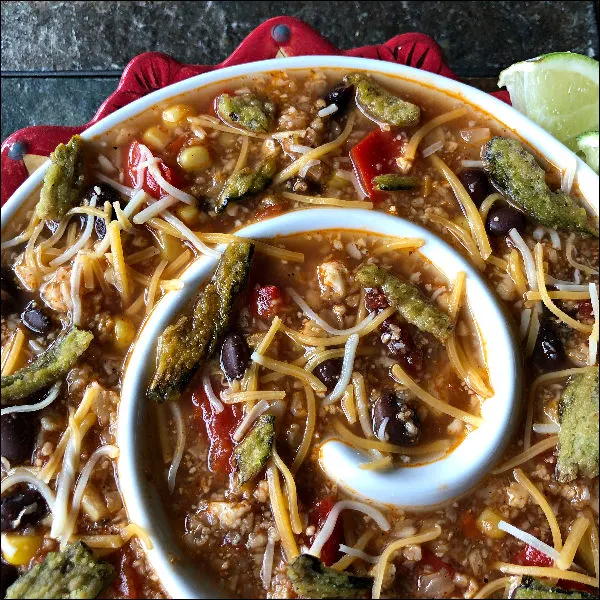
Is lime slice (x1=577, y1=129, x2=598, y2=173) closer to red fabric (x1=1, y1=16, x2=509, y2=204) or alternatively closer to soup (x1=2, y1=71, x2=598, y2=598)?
soup (x1=2, y1=71, x2=598, y2=598)

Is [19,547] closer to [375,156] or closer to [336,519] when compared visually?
[336,519]

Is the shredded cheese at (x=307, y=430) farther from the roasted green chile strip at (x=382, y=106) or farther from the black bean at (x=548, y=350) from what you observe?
the roasted green chile strip at (x=382, y=106)

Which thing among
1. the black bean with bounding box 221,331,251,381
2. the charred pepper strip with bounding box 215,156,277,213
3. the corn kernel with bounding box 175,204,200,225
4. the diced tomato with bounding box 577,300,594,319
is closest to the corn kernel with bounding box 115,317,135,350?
the black bean with bounding box 221,331,251,381

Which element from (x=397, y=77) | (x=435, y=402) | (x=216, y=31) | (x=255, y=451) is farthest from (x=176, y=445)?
(x=216, y=31)

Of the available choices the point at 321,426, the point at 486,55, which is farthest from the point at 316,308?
the point at 486,55

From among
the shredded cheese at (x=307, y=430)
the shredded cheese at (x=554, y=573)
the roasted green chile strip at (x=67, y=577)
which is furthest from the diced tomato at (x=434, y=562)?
the roasted green chile strip at (x=67, y=577)

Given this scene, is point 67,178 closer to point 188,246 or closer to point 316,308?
point 188,246
